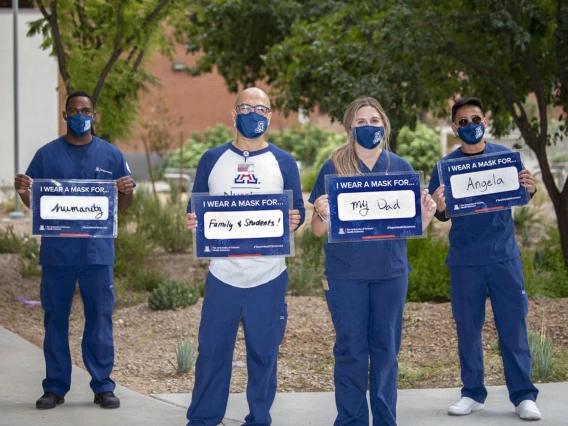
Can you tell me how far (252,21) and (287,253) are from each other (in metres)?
12.4

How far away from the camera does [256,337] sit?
5.82 metres

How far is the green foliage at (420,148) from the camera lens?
2716 cm

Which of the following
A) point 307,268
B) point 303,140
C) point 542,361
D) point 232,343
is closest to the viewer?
point 232,343

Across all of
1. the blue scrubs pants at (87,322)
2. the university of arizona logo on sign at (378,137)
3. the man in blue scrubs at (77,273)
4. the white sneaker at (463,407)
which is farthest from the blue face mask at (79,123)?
the white sneaker at (463,407)

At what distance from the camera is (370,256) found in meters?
5.82

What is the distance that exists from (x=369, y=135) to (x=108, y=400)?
2434 mm

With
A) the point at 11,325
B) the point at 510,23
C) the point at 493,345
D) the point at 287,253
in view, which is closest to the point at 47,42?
the point at 11,325

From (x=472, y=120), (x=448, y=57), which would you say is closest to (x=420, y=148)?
(x=448, y=57)

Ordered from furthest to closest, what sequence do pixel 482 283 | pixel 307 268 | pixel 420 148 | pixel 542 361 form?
1. pixel 420 148
2. pixel 307 268
3. pixel 542 361
4. pixel 482 283

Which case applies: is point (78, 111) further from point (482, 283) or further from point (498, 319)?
point (498, 319)

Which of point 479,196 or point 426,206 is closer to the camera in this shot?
point 426,206

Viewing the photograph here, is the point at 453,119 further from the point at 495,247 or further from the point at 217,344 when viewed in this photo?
the point at 217,344

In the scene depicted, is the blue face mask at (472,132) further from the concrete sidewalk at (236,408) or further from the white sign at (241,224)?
the concrete sidewalk at (236,408)

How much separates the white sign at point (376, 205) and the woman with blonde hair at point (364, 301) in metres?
0.08
